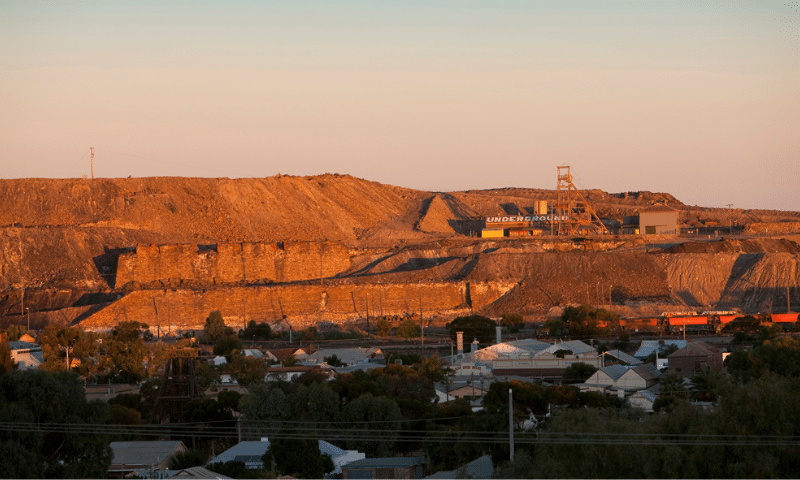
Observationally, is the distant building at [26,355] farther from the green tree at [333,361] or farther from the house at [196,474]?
the house at [196,474]

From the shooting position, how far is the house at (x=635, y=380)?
1502 inches

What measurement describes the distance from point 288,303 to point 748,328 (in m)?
31.7

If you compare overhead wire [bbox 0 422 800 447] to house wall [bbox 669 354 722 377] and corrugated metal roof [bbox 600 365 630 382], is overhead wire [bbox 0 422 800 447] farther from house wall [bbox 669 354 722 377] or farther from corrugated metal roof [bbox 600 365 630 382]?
house wall [bbox 669 354 722 377]

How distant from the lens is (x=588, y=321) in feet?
209

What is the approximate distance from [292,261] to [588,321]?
99.8 feet

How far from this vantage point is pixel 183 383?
115 ft

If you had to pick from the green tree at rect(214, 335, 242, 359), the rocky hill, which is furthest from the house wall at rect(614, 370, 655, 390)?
the rocky hill

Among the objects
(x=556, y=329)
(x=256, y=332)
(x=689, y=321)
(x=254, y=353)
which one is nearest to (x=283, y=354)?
(x=254, y=353)

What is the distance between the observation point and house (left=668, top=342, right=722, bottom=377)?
42256mm

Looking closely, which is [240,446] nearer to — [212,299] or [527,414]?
[527,414]

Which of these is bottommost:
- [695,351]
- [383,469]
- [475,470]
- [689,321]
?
[383,469]

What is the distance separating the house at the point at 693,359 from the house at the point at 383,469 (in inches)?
698

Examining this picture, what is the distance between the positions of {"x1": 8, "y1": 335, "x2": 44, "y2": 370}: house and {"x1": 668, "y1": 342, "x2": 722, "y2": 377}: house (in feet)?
83.6

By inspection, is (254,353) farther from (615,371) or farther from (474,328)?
(615,371)
